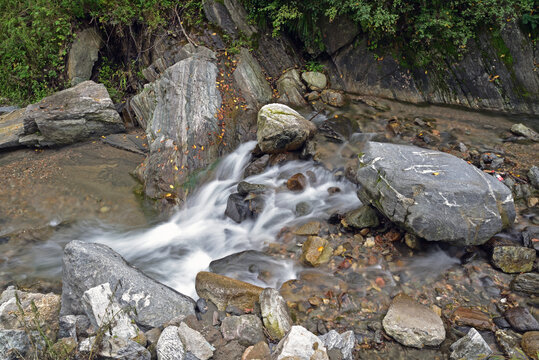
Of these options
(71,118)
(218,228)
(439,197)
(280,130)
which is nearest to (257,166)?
(280,130)

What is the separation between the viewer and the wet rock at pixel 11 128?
29.8 feet

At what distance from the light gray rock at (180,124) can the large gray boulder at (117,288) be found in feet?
10.3

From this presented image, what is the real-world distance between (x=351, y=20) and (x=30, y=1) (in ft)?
32.5

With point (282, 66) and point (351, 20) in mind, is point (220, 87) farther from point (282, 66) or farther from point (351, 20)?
point (351, 20)

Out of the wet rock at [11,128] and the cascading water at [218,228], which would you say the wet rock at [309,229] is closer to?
the cascading water at [218,228]

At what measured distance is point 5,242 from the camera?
248 inches

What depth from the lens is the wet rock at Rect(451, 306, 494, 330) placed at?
13.7ft

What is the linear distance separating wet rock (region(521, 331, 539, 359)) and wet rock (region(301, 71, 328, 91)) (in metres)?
7.79

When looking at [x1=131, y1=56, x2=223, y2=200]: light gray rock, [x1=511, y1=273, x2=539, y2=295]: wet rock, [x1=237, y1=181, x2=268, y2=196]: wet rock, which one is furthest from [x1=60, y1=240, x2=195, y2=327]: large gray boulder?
[x1=511, y1=273, x2=539, y2=295]: wet rock

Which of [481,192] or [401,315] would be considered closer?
[401,315]

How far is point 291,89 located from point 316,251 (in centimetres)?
582

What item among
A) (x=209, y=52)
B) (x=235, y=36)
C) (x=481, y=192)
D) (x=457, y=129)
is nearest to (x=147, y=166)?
(x=209, y=52)

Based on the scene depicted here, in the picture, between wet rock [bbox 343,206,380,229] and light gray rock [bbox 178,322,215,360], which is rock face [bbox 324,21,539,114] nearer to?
wet rock [bbox 343,206,380,229]

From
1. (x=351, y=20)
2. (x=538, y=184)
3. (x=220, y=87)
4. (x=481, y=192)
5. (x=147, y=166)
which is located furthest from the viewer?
(x=351, y=20)
